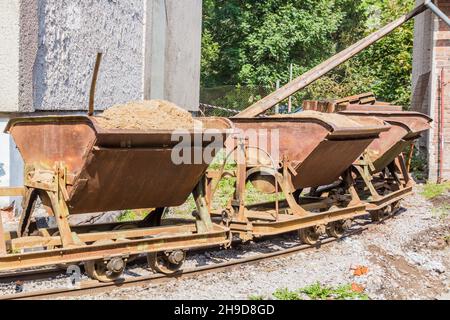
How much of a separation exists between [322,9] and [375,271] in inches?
900

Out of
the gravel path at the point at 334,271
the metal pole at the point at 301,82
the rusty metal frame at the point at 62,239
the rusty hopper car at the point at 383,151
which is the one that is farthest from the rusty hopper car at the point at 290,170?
the rusty hopper car at the point at 383,151

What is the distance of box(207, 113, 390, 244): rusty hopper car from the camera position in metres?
8.77

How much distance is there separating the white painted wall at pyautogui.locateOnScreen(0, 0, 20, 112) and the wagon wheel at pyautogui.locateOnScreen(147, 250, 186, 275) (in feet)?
8.98

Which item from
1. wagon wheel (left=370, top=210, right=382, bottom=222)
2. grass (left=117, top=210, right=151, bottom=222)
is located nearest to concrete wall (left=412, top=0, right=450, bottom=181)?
wagon wheel (left=370, top=210, right=382, bottom=222)

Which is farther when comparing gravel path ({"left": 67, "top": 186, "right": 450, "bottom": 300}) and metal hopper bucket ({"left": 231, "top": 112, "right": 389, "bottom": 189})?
metal hopper bucket ({"left": 231, "top": 112, "right": 389, "bottom": 189})

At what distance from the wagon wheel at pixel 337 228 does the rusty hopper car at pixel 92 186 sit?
2.98 m

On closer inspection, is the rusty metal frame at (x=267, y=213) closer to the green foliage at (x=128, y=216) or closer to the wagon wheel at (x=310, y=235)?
the wagon wheel at (x=310, y=235)

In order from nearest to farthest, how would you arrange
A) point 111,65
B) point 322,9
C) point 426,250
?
point 426,250, point 111,65, point 322,9

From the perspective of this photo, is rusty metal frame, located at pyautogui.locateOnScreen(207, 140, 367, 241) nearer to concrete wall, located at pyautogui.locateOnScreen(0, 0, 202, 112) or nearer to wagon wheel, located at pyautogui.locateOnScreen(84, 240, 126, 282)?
wagon wheel, located at pyautogui.locateOnScreen(84, 240, 126, 282)

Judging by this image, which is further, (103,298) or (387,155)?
(387,155)

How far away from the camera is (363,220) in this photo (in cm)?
1222

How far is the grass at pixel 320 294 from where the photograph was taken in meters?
6.76
